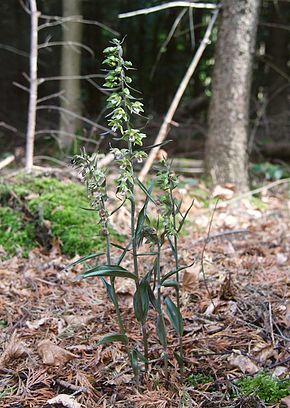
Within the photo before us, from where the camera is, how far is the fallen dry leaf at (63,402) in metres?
1.64

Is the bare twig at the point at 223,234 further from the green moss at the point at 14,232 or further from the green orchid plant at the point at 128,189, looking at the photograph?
the green orchid plant at the point at 128,189

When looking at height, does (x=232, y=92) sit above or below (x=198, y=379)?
above

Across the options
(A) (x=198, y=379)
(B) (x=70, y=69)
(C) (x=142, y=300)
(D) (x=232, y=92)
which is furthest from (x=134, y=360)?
(B) (x=70, y=69)

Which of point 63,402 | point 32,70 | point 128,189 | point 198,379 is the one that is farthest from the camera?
point 32,70

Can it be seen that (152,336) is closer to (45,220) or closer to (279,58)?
(45,220)

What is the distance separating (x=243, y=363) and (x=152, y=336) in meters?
0.42

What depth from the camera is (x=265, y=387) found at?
5.57 ft

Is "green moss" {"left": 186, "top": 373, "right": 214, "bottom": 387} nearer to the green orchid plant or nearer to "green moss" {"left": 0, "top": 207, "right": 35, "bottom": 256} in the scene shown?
the green orchid plant

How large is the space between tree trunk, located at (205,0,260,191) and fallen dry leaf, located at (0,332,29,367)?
3259 millimetres

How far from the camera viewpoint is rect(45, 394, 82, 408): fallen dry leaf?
1.64 meters

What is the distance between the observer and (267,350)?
194cm

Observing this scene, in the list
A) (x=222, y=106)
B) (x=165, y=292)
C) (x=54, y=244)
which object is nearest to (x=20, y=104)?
(x=222, y=106)

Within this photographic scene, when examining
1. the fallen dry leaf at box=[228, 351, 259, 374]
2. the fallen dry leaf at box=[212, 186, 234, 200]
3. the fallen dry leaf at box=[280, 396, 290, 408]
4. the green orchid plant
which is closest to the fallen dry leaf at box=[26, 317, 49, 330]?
the green orchid plant

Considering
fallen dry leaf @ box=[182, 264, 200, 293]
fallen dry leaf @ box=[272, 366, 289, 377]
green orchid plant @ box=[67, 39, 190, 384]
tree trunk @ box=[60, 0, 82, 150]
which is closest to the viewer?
green orchid plant @ box=[67, 39, 190, 384]
